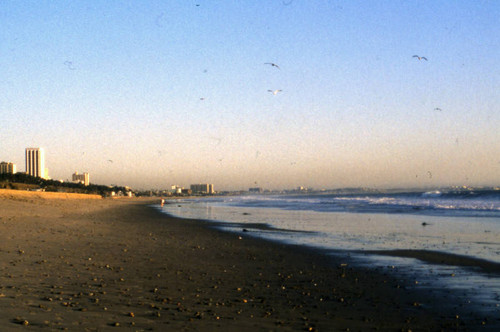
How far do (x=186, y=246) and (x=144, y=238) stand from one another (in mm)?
3588

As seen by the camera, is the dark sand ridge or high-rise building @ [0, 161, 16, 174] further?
high-rise building @ [0, 161, 16, 174]

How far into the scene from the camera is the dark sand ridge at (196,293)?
799 centimetres

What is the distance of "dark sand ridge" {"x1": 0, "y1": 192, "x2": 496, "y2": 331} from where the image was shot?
799 centimetres

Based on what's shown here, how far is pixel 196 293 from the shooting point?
1029 cm

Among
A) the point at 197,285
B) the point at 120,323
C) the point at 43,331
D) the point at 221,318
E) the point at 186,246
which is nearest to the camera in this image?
the point at 43,331

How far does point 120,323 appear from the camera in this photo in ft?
25.0

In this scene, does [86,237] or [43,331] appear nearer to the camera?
[43,331]

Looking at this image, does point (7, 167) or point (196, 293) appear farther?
point (7, 167)

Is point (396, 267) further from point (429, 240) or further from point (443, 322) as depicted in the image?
point (429, 240)

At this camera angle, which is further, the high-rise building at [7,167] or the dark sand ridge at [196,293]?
the high-rise building at [7,167]

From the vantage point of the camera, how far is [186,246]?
63.3ft

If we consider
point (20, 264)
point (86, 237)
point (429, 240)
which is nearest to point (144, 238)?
point (86, 237)

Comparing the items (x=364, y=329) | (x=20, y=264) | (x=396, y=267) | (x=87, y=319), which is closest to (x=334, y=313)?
(x=364, y=329)

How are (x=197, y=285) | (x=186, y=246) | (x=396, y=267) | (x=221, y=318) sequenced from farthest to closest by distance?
1. (x=186, y=246)
2. (x=396, y=267)
3. (x=197, y=285)
4. (x=221, y=318)
